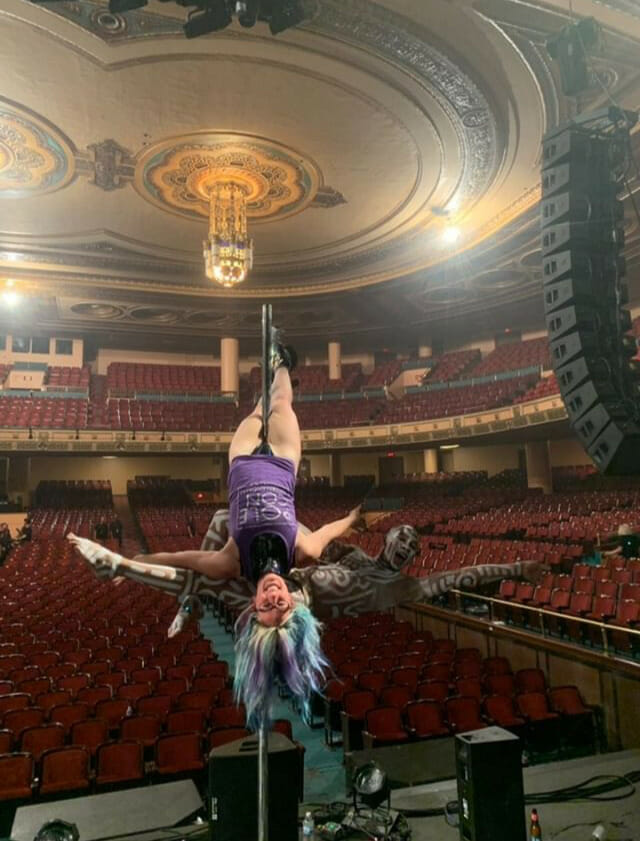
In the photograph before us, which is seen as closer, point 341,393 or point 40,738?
point 40,738

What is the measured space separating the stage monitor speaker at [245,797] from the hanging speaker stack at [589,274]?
98.9 inches

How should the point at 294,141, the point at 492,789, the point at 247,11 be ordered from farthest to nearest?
1. the point at 294,141
2. the point at 247,11
3. the point at 492,789

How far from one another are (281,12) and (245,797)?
5.66 metres

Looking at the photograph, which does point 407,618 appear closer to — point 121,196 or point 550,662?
point 550,662

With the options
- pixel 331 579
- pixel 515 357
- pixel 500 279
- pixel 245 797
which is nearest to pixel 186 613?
pixel 331 579

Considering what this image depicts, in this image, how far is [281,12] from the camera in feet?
16.0

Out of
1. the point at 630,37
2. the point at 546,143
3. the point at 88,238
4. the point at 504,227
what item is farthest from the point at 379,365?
the point at 546,143

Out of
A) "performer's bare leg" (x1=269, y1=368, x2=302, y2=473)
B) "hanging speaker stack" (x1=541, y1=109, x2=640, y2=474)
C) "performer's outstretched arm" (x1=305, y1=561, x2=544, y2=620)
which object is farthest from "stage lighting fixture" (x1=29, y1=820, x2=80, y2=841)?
"hanging speaker stack" (x1=541, y1=109, x2=640, y2=474)

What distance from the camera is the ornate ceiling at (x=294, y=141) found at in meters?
7.46

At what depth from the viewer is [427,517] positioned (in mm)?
16734

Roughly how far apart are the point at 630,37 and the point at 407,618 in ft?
28.5

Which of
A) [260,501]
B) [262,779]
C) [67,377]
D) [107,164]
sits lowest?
[262,779]

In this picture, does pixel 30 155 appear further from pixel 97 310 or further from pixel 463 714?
pixel 463 714

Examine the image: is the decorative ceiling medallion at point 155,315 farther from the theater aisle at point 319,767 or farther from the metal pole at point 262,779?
the metal pole at point 262,779
